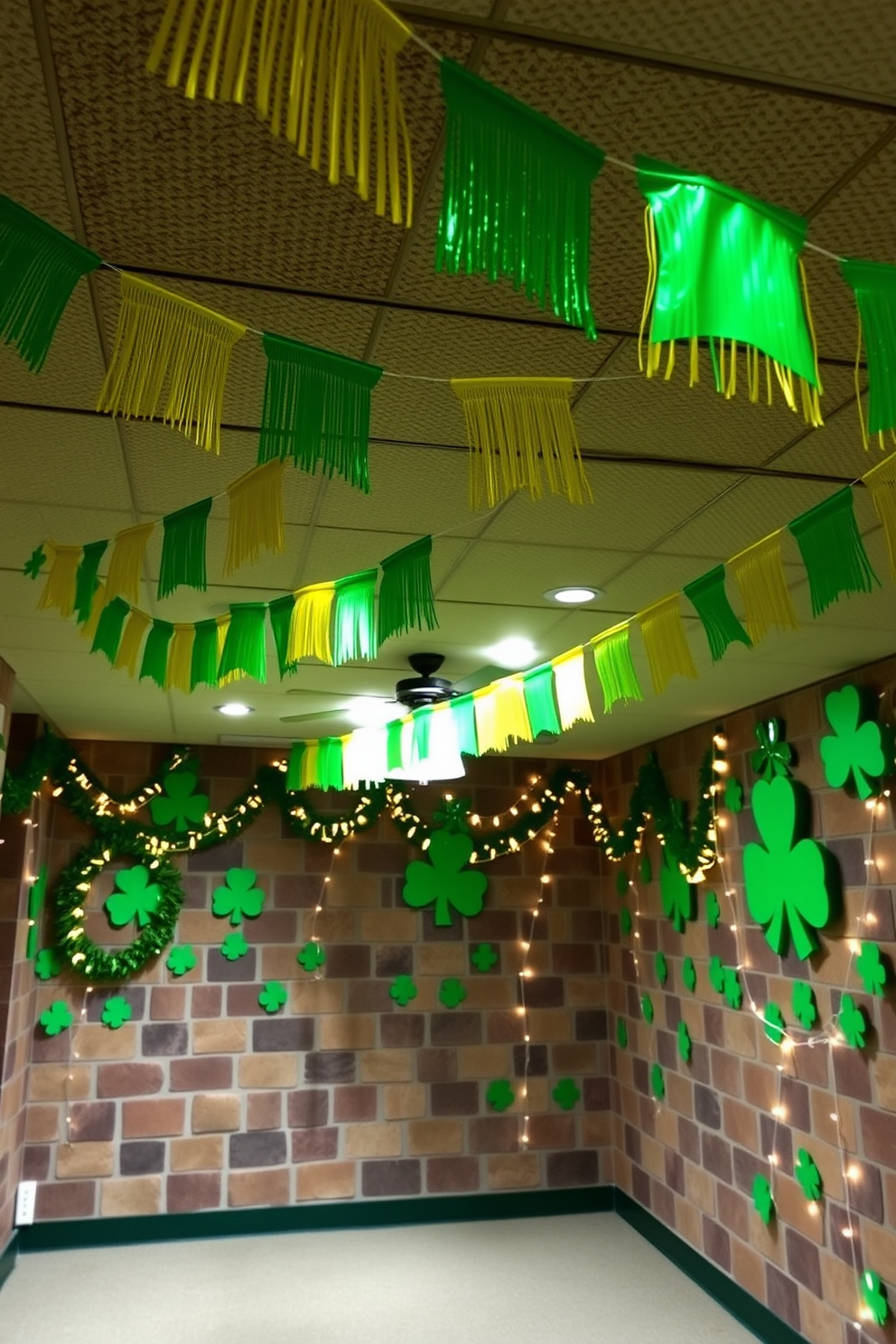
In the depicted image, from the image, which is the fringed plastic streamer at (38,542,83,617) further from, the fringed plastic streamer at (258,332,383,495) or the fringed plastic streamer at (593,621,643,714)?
the fringed plastic streamer at (593,621,643,714)

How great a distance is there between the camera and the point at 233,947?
437cm

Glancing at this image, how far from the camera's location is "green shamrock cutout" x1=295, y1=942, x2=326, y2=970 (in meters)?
4.43

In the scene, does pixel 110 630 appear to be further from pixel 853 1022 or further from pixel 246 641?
pixel 853 1022

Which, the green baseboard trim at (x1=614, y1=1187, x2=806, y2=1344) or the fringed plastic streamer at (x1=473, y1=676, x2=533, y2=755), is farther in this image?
the green baseboard trim at (x1=614, y1=1187, x2=806, y2=1344)

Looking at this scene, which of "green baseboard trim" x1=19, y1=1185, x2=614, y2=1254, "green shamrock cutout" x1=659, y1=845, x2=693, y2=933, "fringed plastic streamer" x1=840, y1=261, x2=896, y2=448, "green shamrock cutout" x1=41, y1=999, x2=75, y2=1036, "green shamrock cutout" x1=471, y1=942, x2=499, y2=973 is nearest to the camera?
"fringed plastic streamer" x1=840, y1=261, x2=896, y2=448

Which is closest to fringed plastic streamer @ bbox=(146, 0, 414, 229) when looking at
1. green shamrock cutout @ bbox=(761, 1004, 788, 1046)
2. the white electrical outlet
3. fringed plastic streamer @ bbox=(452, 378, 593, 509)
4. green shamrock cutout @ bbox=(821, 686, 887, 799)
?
fringed plastic streamer @ bbox=(452, 378, 593, 509)

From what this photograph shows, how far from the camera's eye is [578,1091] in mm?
4547

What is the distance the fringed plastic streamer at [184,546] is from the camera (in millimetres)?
1464

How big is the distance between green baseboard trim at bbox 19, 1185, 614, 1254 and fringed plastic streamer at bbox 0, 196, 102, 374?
421 centimetres

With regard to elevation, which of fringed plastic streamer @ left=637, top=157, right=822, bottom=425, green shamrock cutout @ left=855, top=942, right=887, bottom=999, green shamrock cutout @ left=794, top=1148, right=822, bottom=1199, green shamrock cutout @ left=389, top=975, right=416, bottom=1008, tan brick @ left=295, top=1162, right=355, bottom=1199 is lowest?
tan brick @ left=295, top=1162, right=355, bottom=1199

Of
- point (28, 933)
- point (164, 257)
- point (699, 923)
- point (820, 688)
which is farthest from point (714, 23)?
point (28, 933)

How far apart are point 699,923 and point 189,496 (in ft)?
9.32

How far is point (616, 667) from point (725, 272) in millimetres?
1140

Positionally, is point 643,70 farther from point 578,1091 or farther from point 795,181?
point 578,1091
